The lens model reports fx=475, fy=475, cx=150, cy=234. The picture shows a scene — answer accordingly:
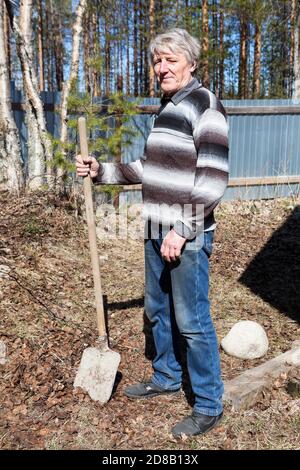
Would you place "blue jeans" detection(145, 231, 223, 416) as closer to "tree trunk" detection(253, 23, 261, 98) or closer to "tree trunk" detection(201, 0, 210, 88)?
"tree trunk" detection(201, 0, 210, 88)

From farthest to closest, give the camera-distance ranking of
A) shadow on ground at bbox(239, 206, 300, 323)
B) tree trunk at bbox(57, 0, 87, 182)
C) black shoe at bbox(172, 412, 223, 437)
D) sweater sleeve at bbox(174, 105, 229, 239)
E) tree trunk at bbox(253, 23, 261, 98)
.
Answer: tree trunk at bbox(253, 23, 261, 98)
tree trunk at bbox(57, 0, 87, 182)
shadow on ground at bbox(239, 206, 300, 323)
black shoe at bbox(172, 412, 223, 437)
sweater sleeve at bbox(174, 105, 229, 239)

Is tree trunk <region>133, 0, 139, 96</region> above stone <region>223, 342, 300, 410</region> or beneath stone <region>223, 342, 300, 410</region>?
above

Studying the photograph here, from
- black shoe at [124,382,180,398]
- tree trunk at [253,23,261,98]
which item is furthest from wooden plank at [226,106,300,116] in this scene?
tree trunk at [253,23,261,98]

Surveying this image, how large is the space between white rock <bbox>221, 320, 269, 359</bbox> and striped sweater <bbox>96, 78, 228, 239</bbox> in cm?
154

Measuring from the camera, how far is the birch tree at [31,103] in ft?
20.6

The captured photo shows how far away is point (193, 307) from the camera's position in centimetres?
255

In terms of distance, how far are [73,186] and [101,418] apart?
12.7ft

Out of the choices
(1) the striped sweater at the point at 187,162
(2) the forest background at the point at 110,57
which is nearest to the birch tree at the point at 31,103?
(2) the forest background at the point at 110,57

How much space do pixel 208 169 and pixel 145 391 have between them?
5.22 feet

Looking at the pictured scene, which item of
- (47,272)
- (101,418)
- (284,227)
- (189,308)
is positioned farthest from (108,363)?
(284,227)

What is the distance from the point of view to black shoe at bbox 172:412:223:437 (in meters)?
2.66

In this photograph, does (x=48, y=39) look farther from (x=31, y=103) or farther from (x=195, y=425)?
(x=195, y=425)

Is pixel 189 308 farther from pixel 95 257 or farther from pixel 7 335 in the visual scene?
pixel 7 335

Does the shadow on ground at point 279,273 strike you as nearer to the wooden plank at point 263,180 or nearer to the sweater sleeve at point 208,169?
the wooden plank at point 263,180
